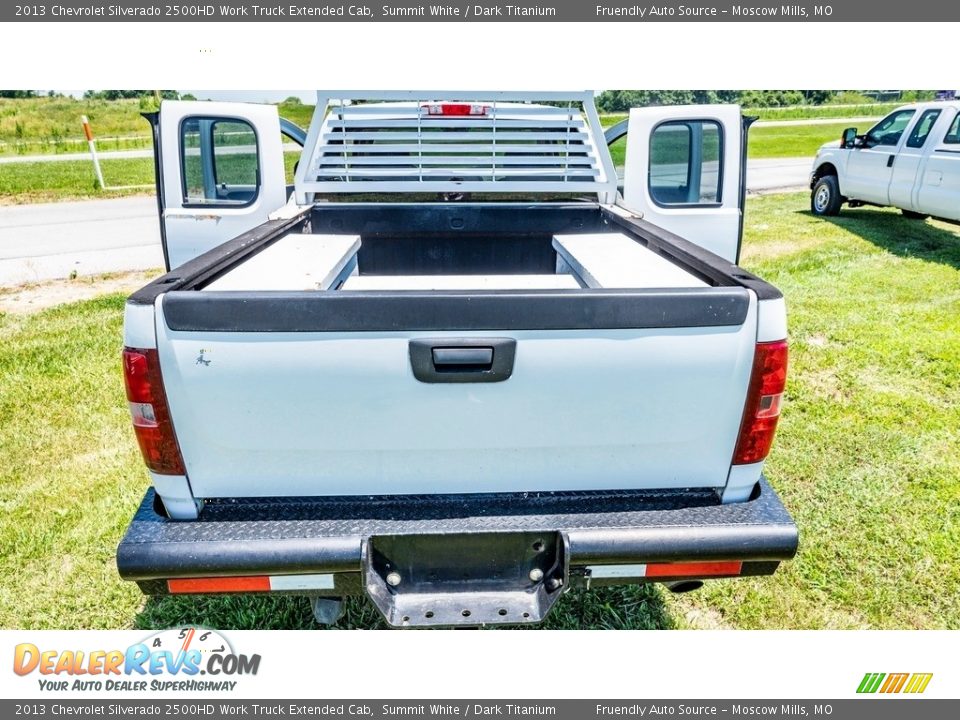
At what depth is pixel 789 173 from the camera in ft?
59.8

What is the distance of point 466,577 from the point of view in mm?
2193

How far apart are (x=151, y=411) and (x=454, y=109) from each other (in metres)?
2.85

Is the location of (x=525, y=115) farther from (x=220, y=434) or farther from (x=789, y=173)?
(x=789, y=173)

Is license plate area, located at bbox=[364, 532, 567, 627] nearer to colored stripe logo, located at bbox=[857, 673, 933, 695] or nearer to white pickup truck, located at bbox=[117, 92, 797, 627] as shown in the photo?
white pickup truck, located at bbox=[117, 92, 797, 627]

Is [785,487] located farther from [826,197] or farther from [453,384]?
[826,197]

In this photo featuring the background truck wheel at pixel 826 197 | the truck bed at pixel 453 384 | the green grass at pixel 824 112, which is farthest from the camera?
the green grass at pixel 824 112

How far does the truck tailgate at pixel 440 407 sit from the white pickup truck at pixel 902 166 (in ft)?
29.3

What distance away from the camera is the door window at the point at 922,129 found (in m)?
9.55

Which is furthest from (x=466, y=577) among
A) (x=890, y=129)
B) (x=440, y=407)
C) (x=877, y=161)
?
(x=890, y=129)

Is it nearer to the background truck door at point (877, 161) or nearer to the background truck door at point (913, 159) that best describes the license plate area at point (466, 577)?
the background truck door at point (913, 159)

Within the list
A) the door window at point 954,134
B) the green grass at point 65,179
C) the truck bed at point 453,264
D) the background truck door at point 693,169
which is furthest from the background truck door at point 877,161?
the green grass at point 65,179

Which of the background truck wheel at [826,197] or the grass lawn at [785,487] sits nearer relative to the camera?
the grass lawn at [785,487]

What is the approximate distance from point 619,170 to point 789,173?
606 inches

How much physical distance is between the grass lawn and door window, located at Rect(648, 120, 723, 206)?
161cm
